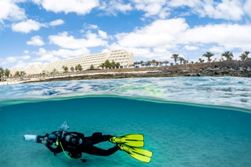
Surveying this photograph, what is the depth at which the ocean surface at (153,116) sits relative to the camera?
12.9 meters

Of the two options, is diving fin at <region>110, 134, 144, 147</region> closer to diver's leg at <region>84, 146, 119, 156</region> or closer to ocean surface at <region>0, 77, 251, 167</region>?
diver's leg at <region>84, 146, 119, 156</region>

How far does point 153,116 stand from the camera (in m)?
31.9

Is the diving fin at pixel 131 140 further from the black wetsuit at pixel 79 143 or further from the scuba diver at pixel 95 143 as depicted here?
the black wetsuit at pixel 79 143

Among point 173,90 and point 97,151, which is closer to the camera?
point 97,151

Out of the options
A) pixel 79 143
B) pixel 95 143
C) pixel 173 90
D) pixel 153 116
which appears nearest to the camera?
pixel 79 143

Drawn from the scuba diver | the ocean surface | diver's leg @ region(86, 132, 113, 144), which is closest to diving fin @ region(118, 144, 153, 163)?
the scuba diver

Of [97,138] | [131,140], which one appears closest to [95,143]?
[97,138]

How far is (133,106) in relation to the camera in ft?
105

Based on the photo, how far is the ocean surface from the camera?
42.3ft

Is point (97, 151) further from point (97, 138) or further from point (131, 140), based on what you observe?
point (131, 140)

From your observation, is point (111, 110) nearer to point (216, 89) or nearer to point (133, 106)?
point (133, 106)

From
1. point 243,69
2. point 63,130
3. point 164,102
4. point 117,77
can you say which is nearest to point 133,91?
point 164,102

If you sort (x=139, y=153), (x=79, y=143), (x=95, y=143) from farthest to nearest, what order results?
(x=95, y=143)
(x=139, y=153)
(x=79, y=143)

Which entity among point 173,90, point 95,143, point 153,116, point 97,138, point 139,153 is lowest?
point 153,116
